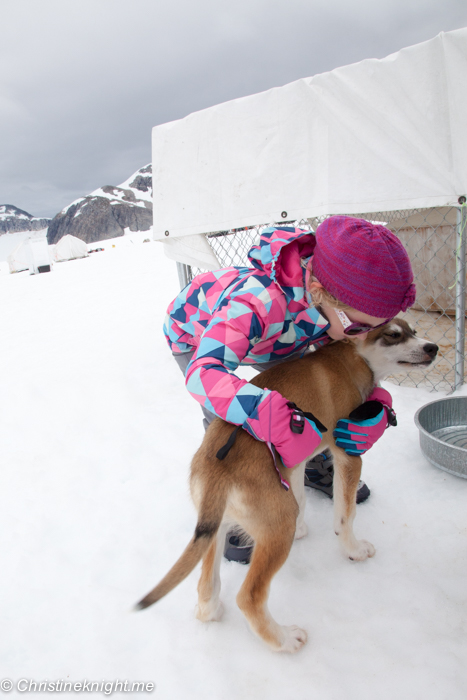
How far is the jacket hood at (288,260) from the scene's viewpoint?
5.40 ft

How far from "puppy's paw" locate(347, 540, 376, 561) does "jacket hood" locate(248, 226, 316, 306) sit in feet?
3.69

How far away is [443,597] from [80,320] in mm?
6180

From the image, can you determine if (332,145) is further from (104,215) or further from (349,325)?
(104,215)

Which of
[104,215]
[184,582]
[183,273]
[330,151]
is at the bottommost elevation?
[184,582]

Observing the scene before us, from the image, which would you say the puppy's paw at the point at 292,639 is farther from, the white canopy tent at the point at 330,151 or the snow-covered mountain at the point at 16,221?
the snow-covered mountain at the point at 16,221

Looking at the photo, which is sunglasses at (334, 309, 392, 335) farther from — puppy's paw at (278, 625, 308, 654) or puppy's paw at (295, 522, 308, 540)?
puppy's paw at (278, 625, 308, 654)

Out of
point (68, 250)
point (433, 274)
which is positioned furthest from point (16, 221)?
point (433, 274)

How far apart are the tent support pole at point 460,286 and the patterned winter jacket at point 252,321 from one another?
4.86 feet

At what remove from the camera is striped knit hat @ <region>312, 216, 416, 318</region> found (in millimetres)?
1376

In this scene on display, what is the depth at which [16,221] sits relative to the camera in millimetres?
86500

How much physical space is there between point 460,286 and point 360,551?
6.70 ft

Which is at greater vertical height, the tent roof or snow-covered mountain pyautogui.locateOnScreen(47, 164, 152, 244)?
snow-covered mountain pyautogui.locateOnScreen(47, 164, 152, 244)

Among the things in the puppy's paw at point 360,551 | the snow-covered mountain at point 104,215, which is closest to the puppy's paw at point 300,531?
the puppy's paw at point 360,551

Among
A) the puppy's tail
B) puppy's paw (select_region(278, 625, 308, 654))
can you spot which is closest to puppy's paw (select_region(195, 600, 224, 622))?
puppy's paw (select_region(278, 625, 308, 654))
